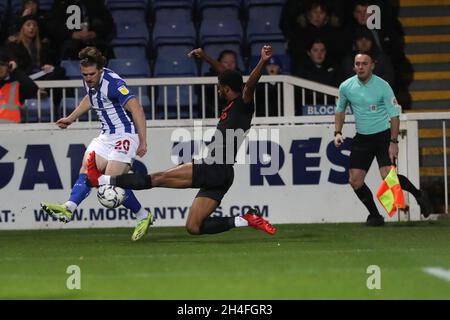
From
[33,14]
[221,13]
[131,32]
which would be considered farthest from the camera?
[221,13]

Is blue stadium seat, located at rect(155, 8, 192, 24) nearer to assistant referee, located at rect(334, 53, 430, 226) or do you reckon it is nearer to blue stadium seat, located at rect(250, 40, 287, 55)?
blue stadium seat, located at rect(250, 40, 287, 55)

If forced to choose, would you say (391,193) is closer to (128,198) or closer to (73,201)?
(128,198)

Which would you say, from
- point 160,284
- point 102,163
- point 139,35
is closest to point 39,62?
point 139,35

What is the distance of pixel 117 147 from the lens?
1335 centimetres

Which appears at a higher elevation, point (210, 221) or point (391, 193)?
point (391, 193)

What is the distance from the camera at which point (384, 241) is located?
40.9 feet

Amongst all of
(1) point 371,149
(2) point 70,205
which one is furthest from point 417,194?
(2) point 70,205

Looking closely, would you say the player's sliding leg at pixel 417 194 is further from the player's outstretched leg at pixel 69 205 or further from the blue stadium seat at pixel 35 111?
the blue stadium seat at pixel 35 111

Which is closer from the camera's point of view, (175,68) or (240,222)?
(240,222)

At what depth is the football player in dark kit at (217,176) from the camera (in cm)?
Result: 1245

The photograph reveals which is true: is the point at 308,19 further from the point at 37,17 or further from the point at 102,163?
the point at 102,163

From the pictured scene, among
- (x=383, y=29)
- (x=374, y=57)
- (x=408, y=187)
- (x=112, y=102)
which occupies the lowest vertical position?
(x=408, y=187)

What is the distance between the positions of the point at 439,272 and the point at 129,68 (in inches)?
370

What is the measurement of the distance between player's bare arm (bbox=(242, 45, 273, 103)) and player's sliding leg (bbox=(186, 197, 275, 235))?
3.75 feet
